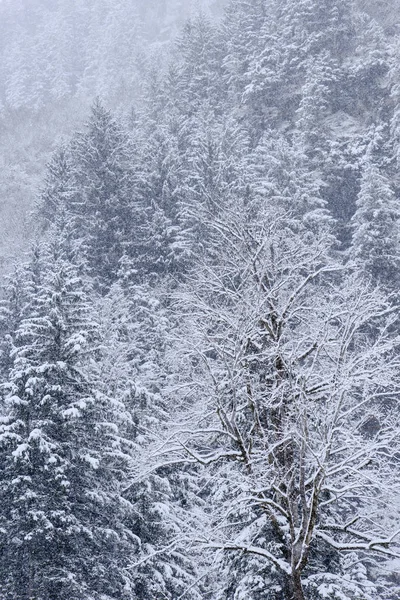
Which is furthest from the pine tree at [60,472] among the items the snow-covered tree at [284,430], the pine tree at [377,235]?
the pine tree at [377,235]

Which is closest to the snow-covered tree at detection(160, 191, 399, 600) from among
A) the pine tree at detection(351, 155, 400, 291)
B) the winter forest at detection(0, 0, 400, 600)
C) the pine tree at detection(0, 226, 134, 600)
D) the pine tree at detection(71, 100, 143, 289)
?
the winter forest at detection(0, 0, 400, 600)

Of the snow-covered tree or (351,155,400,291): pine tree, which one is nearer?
the snow-covered tree

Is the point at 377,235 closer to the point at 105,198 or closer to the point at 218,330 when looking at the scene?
the point at 105,198

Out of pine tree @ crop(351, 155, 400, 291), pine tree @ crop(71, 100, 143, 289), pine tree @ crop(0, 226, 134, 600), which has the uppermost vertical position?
pine tree @ crop(71, 100, 143, 289)

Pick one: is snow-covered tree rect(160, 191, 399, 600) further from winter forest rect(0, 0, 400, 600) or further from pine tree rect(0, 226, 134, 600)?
pine tree rect(0, 226, 134, 600)

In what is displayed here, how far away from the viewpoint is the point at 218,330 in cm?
1288

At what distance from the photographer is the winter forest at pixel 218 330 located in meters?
9.87

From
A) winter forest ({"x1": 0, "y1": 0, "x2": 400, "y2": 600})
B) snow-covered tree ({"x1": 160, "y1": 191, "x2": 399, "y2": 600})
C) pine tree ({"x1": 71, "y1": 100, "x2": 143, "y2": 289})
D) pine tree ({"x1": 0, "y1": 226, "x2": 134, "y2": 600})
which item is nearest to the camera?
snow-covered tree ({"x1": 160, "y1": 191, "x2": 399, "y2": 600})

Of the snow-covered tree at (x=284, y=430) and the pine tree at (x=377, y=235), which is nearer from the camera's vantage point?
the snow-covered tree at (x=284, y=430)

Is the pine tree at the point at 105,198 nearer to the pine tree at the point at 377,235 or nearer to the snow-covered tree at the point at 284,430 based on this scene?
the pine tree at the point at 377,235

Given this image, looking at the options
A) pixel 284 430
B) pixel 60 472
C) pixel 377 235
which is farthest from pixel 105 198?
pixel 284 430

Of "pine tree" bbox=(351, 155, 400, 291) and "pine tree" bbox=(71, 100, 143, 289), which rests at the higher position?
"pine tree" bbox=(71, 100, 143, 289)

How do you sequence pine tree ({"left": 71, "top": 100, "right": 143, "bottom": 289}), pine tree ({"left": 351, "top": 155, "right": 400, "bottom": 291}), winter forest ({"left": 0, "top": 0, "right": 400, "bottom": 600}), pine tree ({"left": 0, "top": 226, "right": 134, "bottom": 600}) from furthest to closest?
pine tree ({"left": 71, "top": 100, "right": 143, "bottom": 289}) < pine tree ({"left": 351, "top": 155, "right": 400, "bottom": 291}) < pine tree ({"left": 0, "top": 226, "right": 134, "bottom": 600}) < winter forest ({"left": 0, "top": 0, "right": 400, "bottom": 600})

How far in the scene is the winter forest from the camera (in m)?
9.87
